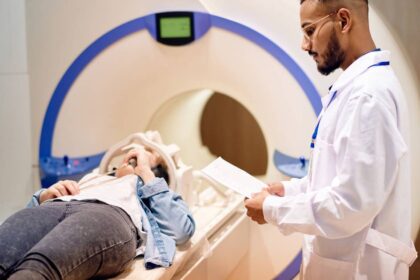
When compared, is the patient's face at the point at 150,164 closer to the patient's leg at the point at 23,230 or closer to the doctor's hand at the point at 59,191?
the doctor's hand at the point at 59,191

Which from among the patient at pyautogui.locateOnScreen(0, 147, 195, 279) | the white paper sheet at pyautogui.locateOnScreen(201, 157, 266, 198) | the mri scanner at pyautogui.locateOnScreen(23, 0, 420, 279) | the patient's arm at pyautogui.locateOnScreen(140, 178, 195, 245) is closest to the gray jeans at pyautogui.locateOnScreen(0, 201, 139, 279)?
the patient at pyautogui.locateOnScreen(0, 147, 195, 279)

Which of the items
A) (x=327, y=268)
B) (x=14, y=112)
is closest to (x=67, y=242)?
(x=327, y=268)

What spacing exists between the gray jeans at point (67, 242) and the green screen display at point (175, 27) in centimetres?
93

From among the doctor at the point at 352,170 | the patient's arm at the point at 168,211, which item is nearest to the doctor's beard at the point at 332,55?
the doctor at the point at 352,170

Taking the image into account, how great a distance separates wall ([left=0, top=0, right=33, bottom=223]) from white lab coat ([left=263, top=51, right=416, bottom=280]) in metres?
1.57

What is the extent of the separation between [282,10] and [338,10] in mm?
864

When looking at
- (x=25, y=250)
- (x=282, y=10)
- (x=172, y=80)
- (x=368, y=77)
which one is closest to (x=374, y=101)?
(x=368, y=77)

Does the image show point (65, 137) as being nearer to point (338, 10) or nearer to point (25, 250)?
point (25, 250)

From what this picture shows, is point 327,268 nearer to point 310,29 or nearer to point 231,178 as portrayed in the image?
point 231,178

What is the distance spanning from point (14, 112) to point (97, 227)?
131 centimetres

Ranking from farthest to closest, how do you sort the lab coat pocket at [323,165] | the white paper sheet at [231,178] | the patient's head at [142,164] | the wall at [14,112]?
the wall at [14,112]
the patient's head at [142,164]
the white paper sheet at [231,178]
the lab coat pocket at [323,165]

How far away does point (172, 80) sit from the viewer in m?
2.34

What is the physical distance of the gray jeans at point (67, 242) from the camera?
1.25 metres

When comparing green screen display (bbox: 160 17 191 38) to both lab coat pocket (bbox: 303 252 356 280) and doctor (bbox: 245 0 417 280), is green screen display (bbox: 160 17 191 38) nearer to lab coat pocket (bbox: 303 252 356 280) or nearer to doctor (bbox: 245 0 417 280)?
doctor (bbox: 245 0 417 280)
